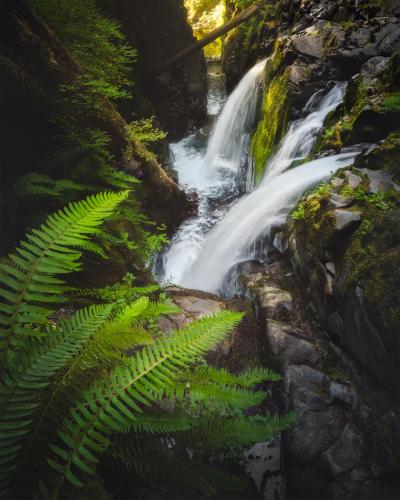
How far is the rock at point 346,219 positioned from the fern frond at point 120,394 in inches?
101

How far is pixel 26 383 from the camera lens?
1140 millimetres

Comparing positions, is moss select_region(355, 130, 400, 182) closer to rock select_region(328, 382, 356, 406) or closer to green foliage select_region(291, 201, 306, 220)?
green foliage select_region(291, 201, 306, 220)

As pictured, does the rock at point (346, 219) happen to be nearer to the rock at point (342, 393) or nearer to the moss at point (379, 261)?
the moss at point (379, 261)

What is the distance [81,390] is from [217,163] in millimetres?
10438

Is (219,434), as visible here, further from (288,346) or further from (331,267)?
(331,267)

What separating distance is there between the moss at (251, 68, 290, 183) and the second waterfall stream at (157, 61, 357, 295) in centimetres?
43

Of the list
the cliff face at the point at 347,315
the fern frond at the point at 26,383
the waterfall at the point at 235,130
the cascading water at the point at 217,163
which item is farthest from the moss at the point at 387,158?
the waterfall at the point at 235,130

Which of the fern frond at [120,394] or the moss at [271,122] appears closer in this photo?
the fern frond at [120,394]

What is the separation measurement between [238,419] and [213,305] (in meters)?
2.64

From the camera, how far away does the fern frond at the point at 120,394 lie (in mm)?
1051

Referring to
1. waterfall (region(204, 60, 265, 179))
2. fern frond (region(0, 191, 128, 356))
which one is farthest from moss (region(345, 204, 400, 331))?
waterfall (region(204, 60, 265, 179))

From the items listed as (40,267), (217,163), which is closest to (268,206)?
(40,267)

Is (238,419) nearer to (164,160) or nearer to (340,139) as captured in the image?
(340,139)

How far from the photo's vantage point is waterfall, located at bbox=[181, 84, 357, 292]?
18.5 ft
